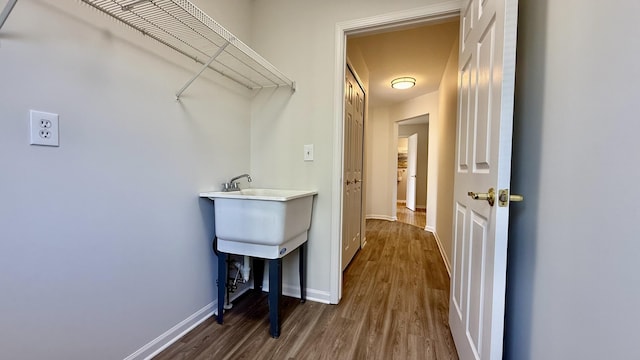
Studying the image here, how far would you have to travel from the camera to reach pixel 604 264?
57 cm

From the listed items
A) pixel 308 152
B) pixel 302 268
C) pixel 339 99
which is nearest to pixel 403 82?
pixel 339 99

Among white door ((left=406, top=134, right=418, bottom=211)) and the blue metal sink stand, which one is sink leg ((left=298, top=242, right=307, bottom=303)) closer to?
the blue metal sink stand

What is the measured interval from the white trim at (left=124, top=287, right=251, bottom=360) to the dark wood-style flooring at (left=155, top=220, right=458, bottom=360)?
0.03 meters

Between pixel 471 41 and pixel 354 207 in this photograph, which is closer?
pixel 471 41

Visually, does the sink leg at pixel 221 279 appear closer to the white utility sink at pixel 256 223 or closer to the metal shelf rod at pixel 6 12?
the white utility sink at pixel 256 223

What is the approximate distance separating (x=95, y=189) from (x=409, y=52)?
3078 millimetres

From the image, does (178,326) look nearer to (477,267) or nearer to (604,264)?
(477,267)

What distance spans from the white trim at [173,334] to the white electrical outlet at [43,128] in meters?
1.00

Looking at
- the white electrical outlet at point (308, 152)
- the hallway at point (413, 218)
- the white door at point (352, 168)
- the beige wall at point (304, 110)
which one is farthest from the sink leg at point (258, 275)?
the hallway at point (413, 218)

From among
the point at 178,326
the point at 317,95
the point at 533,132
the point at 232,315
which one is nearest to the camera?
the point at 533,132

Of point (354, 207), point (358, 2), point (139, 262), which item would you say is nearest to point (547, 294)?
point (139, 262)

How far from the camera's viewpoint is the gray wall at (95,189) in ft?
2.85

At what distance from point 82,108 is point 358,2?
1698 mm

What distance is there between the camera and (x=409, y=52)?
2977 mm
